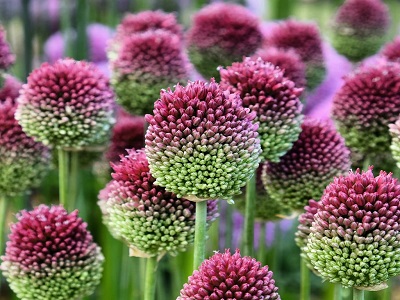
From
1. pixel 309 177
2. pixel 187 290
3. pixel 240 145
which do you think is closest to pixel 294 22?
pixel 309 177

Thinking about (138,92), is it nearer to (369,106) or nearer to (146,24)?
(146,24)

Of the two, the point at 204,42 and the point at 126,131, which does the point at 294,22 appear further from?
the point at 126,131

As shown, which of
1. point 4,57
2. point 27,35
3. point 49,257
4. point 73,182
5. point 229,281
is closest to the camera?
point 229,281

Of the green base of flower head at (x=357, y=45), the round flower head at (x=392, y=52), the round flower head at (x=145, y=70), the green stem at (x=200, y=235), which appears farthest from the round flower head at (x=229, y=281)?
the green base of flower head at (x=357, y=45)

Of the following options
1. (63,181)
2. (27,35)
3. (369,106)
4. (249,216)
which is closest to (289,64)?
(369,106)

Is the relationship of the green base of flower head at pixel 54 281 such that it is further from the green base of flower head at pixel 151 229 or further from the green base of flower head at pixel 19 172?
the green base of flower head at pixel 19 172

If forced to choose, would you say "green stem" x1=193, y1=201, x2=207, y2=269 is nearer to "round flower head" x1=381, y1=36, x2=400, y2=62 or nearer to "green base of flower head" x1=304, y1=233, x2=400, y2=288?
"green base of flower head" x1=304, y1=233, x2=400, y2=288

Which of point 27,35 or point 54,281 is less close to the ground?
point 27,35

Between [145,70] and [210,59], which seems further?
[210,59]
